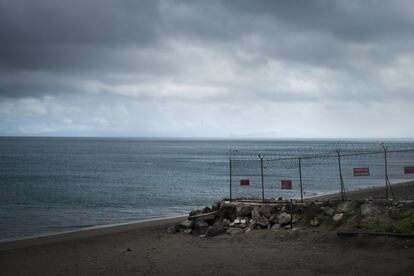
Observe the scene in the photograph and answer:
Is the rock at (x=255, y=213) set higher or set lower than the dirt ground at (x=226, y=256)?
higher

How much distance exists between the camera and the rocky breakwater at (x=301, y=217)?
13.9 meters

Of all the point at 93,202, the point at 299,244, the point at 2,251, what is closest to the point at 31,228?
the point at 2,251

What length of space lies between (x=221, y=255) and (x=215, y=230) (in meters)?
3.70

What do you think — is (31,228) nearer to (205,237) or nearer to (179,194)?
(205,237)

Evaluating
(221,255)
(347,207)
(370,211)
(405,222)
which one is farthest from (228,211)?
(405,222)

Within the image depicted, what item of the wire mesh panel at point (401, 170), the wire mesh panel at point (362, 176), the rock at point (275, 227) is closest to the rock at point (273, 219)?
the rock at point (275, 227)

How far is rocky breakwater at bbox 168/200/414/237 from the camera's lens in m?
13.9

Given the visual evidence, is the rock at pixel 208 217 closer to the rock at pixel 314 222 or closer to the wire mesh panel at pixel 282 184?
the wire mesh panel at pixel 282 184

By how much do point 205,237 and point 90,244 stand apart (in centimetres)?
483

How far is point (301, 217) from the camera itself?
1656cm

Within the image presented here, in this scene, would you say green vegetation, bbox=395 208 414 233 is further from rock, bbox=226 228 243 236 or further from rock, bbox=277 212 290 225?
rock, bbox=226 228 243 236

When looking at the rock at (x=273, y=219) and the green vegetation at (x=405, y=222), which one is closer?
the green vegetation at (x=405, y=222)

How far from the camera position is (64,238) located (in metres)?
20.2

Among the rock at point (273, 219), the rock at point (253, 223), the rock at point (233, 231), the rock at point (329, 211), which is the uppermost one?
the rock at point (329, 211)
